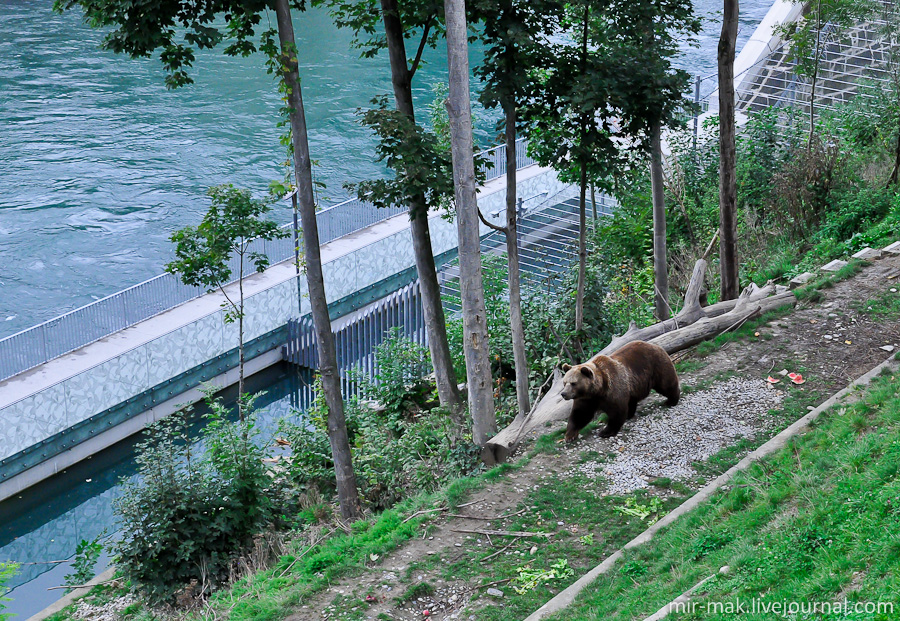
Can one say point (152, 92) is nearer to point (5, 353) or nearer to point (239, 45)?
point (5, 353)

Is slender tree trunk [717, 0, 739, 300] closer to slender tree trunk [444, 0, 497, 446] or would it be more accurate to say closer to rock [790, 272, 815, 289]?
rock [790, 272, 815, 289]

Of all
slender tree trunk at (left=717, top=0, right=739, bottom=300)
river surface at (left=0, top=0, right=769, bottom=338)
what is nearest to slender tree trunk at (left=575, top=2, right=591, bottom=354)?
slender tree trunk at (left=717, top=0, right=739, bottom=300)

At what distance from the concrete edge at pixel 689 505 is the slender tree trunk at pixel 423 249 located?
4135 mm

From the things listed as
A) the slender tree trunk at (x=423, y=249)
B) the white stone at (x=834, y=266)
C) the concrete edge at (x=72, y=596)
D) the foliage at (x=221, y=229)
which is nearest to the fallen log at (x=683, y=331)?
the white stone at (x=834, y=266)

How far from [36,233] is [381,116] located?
16613 millimetres

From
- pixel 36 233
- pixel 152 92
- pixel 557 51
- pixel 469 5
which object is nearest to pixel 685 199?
pixel 557 51

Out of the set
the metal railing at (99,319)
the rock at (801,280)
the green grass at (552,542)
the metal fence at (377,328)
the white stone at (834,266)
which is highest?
the white stone at (834,266)

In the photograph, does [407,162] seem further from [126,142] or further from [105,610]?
[126,142]

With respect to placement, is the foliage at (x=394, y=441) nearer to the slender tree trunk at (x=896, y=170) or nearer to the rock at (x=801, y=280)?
the rock at (x=801, y=280)

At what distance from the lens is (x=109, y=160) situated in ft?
84.2

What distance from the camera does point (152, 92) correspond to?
103 feet

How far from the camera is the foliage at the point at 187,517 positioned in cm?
840

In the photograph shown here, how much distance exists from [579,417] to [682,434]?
101 cm

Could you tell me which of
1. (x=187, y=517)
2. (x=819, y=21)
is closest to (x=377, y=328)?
(x=187, y=517)
